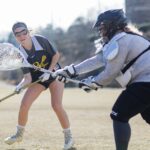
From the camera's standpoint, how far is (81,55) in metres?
66.9

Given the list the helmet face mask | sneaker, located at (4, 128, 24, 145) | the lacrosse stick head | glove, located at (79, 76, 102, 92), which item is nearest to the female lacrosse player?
sneaker, located at (4, 128, 24, 145)

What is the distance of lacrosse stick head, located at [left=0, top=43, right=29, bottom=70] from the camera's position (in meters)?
7.91

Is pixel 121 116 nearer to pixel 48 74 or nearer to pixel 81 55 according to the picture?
pixel 48 74

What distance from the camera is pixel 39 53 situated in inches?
335

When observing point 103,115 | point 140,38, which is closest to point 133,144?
point 140,38

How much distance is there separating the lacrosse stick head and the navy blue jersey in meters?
0.41

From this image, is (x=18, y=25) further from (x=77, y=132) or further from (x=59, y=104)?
(x=77, y=132)

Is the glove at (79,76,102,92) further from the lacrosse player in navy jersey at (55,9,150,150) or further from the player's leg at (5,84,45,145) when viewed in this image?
the player's leg at (5,84,45,145)

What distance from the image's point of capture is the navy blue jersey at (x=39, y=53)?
8.48m

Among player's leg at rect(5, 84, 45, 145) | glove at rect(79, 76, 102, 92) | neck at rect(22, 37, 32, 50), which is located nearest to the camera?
glove at rect(79, 76, 102, 92)

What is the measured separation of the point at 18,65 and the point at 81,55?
59.0m

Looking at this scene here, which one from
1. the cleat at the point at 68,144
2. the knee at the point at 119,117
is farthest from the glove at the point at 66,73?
the cleat at the point at 68,144

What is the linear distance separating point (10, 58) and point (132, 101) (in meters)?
2.42

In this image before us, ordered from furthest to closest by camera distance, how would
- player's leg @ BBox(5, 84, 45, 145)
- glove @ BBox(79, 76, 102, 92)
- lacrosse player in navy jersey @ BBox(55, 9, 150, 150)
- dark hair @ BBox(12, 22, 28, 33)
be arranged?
1. player's leg @ BBox(5, 84, 45, 145)
2. dark hair @ BBox(12, 22, 28, 33)
3. glove @ BBox(79, 76, 102, 92)
4. lacrosse player in navy jersey @ BBox(55, 9, 150, 150)
